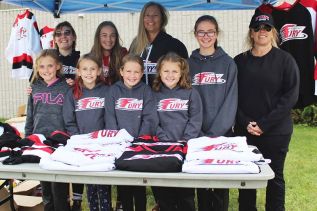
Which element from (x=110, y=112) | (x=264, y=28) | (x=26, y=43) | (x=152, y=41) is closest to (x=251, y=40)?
(x=264, y=28)

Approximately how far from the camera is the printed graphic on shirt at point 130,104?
340 cm

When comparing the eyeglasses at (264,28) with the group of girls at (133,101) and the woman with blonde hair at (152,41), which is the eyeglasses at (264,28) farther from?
the woman with blonde hair at (152,41)

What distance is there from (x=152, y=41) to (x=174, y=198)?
164cm

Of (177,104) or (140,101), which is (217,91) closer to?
(177,104)

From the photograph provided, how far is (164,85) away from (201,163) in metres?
1.07

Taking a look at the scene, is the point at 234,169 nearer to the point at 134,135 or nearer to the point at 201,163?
the point at 201,163

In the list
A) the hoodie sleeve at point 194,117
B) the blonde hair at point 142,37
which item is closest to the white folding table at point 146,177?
the hoodie sleeve at point 194,117

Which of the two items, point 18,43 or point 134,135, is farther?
point 18,43

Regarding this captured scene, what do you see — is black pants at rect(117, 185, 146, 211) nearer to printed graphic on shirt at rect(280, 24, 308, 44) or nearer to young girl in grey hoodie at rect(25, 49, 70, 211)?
young girl in grey hoodie at rect(25, 49, 70, 211)

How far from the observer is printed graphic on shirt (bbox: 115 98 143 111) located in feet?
11.1

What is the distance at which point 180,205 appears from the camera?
10.1ft

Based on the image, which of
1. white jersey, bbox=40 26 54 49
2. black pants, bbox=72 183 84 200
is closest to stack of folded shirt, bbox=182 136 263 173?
black pants, bbox=72 183 84 200

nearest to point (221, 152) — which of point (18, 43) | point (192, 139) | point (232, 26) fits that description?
point (192, 139)

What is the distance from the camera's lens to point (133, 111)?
11.1ft
